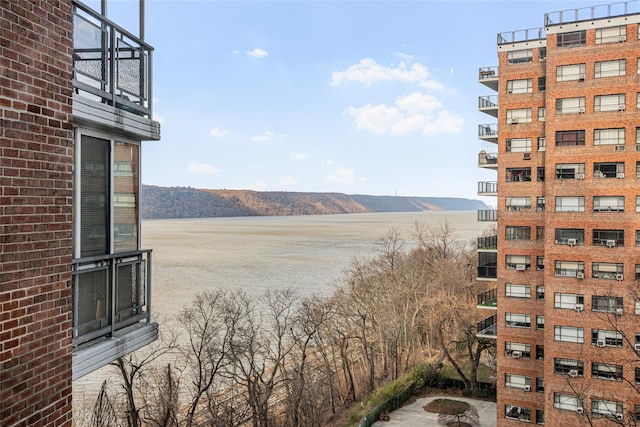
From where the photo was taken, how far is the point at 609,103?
26.5 metres

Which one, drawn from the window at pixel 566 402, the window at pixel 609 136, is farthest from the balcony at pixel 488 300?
the window at pixel 609 136

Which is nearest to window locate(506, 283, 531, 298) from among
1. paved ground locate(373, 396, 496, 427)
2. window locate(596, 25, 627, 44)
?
→ paved ground locate(373, 396, 496, 427)

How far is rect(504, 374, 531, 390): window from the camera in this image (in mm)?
29188

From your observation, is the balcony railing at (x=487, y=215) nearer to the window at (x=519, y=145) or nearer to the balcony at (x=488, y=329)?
the window at (x=519, y=145)

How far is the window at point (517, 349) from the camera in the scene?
2914 centimetres

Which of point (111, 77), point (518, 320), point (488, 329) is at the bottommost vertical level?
point (488, 329)

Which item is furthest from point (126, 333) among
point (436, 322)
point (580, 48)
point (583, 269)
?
point (436, 322)

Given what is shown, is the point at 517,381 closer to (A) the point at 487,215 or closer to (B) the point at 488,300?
(B) the point at 488,300

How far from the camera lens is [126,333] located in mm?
6406

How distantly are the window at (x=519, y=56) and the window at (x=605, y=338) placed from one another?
14.7 meters

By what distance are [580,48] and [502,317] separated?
1467cm

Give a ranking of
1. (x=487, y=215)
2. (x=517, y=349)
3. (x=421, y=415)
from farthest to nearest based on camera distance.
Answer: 1. (x=487, y=215)
2. (x=421, y=415)
3. (x=517, y=349)

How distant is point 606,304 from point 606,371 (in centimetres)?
324

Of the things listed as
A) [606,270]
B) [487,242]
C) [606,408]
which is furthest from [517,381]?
[487,242]
